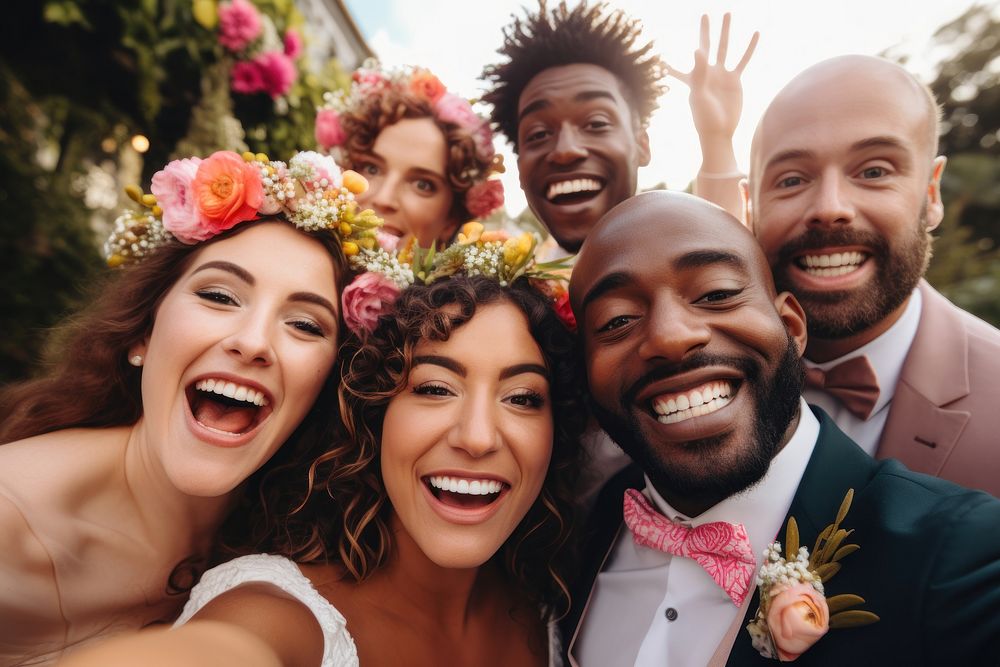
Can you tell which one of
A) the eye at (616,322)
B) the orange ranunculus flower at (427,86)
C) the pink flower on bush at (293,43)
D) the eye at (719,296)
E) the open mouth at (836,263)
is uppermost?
the pink flower on bush at (293,43)

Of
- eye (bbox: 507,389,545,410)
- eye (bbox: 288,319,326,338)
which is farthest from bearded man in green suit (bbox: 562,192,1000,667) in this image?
eye (bbox: 288,319,326,338)

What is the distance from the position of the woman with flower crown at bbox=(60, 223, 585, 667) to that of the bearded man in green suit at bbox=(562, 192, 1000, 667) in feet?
1.02

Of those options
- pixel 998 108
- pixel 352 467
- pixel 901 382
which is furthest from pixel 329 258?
pixel 998 108

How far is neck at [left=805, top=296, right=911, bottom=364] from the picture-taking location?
259 centimetres

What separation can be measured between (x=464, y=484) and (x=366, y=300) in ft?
2.87

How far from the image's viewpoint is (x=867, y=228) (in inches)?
95.0

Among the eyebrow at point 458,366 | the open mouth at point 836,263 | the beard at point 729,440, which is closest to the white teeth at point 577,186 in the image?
the open mouth at point 836,263

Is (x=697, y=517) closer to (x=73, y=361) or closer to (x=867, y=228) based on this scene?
(x=867, y=228)

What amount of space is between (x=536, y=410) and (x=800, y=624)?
1114mm

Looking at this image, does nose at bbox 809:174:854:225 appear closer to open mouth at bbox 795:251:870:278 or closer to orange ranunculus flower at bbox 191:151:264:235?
open mouth at bbox 795:251:870:278

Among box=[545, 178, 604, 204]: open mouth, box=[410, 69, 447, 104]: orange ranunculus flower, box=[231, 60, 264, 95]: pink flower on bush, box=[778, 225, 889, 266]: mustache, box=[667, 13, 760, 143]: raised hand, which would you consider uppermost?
box=[231, 60, 264, 95]: pink flower on bush

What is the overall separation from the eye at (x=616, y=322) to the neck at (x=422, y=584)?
122 centimetres

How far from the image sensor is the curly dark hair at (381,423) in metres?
2.33

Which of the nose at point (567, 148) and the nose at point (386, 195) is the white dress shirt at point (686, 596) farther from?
the nose at point (386, 195)
